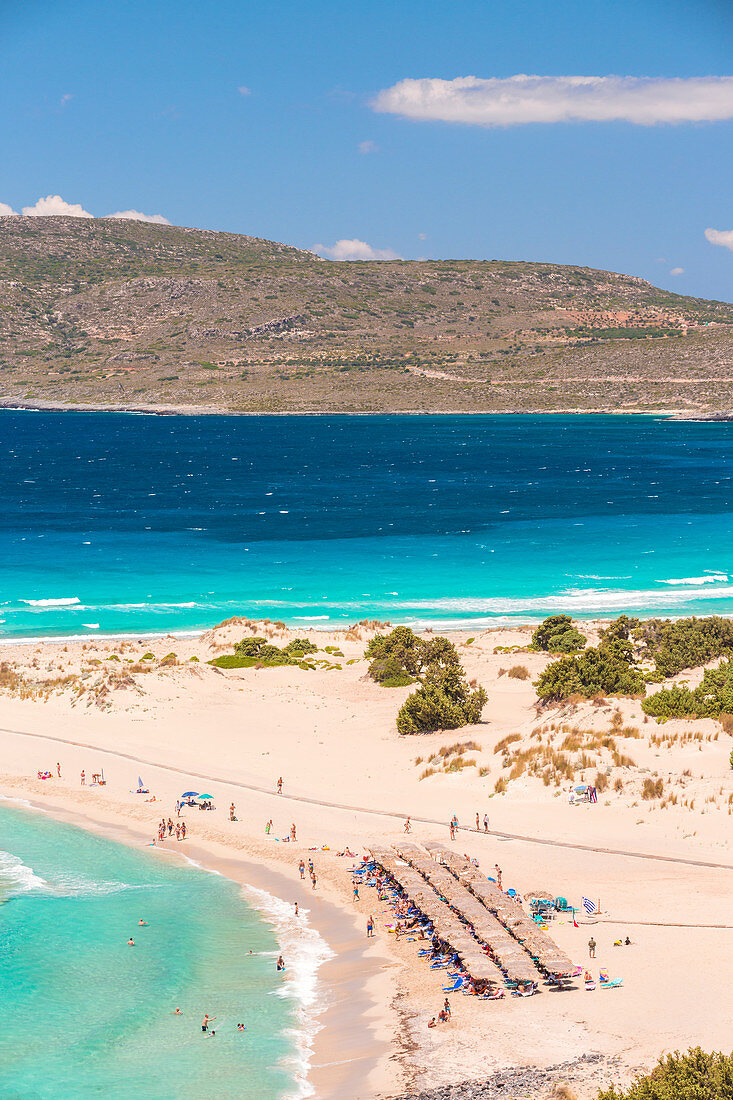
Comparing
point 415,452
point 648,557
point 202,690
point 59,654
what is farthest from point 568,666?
point 415,452

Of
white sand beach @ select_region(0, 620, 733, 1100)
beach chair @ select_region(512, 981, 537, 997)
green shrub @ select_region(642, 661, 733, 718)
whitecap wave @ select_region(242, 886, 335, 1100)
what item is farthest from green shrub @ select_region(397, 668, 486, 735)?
beach chair @ select_region(512, 981, 537, 997)

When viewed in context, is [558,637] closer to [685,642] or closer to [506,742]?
[685,642]

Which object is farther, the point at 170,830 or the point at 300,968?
the point at 170,830

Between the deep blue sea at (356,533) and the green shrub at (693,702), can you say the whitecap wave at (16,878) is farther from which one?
the deep blue sea at (356,533)

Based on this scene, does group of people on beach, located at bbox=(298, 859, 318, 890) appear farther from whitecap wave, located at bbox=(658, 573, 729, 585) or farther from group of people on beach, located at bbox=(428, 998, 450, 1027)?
whitecap wave, located at bbox=(658, 573, 729, 585)

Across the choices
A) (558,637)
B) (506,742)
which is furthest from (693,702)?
(558,637)

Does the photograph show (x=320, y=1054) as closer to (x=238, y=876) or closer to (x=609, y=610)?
(x=238, y=876)

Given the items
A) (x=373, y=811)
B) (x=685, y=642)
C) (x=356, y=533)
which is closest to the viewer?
(x=373, y=811)

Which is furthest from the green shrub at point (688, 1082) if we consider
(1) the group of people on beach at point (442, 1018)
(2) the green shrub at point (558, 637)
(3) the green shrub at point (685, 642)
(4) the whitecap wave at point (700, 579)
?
(4) the whitecap wave at point (700, 579)
